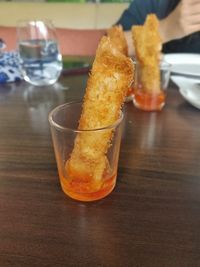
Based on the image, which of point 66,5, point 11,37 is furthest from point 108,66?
point 66,5

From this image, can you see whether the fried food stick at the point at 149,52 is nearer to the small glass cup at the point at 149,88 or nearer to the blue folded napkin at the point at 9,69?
the small glass cup at the point at 149,88

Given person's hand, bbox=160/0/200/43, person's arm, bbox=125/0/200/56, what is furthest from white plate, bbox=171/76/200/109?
person's hand, bbox=160/0/200/43

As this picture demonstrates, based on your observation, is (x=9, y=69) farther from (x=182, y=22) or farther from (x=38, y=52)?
(x=182, y=22)

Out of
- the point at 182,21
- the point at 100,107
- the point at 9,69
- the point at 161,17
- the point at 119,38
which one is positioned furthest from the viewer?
the point at 161,17

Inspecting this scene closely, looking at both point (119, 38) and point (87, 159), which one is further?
point (119, 38)

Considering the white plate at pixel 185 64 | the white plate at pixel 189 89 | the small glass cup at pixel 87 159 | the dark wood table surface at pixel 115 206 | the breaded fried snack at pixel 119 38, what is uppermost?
the breaded fried snack at pixel 119 38

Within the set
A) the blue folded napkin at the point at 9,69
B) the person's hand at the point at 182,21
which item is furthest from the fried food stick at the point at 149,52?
the person's hand at the point at 182,21

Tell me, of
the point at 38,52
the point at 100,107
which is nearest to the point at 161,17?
the point at 38,52
